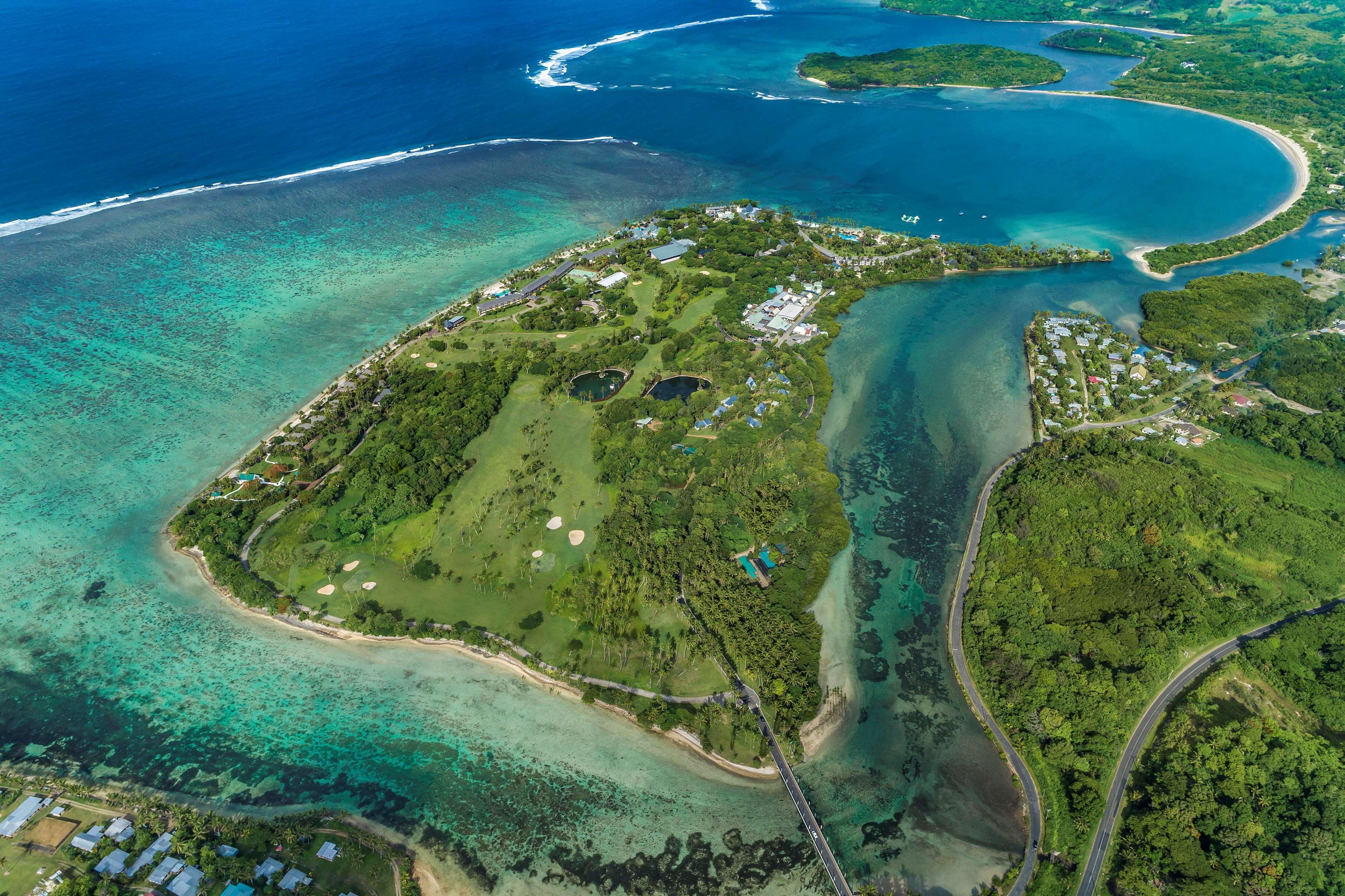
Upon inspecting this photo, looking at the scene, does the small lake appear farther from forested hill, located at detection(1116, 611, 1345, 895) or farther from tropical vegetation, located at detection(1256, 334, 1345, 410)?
tropical vegetation, located at detection(1256, 334, 1345, 410)

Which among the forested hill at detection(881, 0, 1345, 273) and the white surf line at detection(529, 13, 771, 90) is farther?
the white surf line at detection(529, 13, 771, 90)

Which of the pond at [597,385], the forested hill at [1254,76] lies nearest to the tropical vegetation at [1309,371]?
the forested hill at [1254,76]

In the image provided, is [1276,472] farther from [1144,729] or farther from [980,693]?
[980,693]

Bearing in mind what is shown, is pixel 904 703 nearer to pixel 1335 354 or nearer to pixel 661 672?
pixel 661 672

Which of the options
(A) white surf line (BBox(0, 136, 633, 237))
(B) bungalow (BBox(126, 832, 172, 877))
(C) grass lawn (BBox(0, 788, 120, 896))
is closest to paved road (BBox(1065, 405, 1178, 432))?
(B) bungalow (BBox(126, 832, 172, 877))

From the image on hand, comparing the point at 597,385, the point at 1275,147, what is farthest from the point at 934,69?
the point at 597,385

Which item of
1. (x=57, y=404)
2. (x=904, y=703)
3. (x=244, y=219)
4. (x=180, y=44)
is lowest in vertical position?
(x=904, y=703)

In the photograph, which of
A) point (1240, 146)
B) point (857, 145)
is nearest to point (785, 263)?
point (857, 145)
